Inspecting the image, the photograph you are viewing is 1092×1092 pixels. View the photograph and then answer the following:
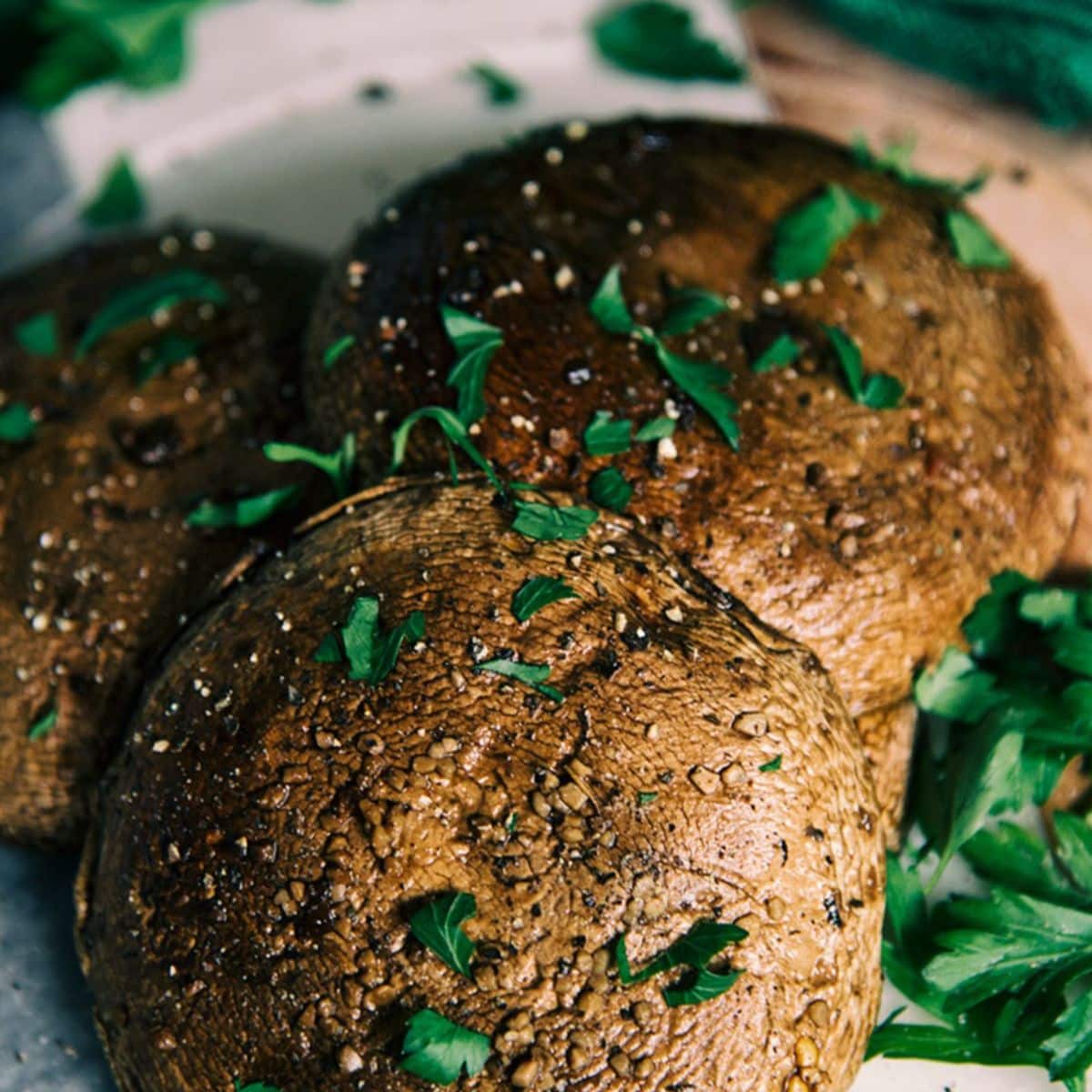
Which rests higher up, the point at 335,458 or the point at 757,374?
the point at 757,374

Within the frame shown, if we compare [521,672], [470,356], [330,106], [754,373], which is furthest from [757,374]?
[330,106]

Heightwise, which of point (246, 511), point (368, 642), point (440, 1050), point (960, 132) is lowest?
point (440, 1050)

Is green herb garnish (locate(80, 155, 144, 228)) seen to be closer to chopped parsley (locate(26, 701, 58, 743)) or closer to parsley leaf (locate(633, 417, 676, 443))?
chopped parsley (locate(26, 701, 58, 743))

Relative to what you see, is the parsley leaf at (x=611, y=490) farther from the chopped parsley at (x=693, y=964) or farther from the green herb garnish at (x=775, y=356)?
the chopped parsley at (x=693, y=964)

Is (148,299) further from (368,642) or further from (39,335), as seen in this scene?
(368,642)

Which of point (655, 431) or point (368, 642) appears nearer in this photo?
point (368, 642)

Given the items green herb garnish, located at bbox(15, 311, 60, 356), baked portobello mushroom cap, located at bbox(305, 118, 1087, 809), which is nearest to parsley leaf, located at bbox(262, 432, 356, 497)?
baked portobello mushroom cap, located at bbox(305, 118, 1087, 809)

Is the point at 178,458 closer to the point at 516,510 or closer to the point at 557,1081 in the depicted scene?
the point at 516,510
